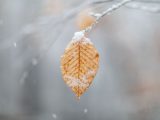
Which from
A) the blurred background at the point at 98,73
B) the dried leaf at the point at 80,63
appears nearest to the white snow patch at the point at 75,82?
the dried leaf at the point at 80,63

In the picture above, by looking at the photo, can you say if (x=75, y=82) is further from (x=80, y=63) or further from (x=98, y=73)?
(x=98, y=73)

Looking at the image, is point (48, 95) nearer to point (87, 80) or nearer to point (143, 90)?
point (143, 90)

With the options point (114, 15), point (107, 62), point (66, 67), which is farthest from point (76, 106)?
point (66, 67)

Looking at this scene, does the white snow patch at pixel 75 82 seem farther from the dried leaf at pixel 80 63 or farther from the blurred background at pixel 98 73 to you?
the blurred background at pixel 98 73

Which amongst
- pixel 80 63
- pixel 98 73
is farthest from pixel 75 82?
pixel 98 73

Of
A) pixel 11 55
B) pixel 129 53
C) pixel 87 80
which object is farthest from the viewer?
pixel 11 55

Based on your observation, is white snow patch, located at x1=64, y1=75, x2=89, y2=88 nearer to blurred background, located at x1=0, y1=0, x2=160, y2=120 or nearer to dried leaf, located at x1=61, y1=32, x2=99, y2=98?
dried leaf, located at x1=61, y1=32, x2=99, y2=98
